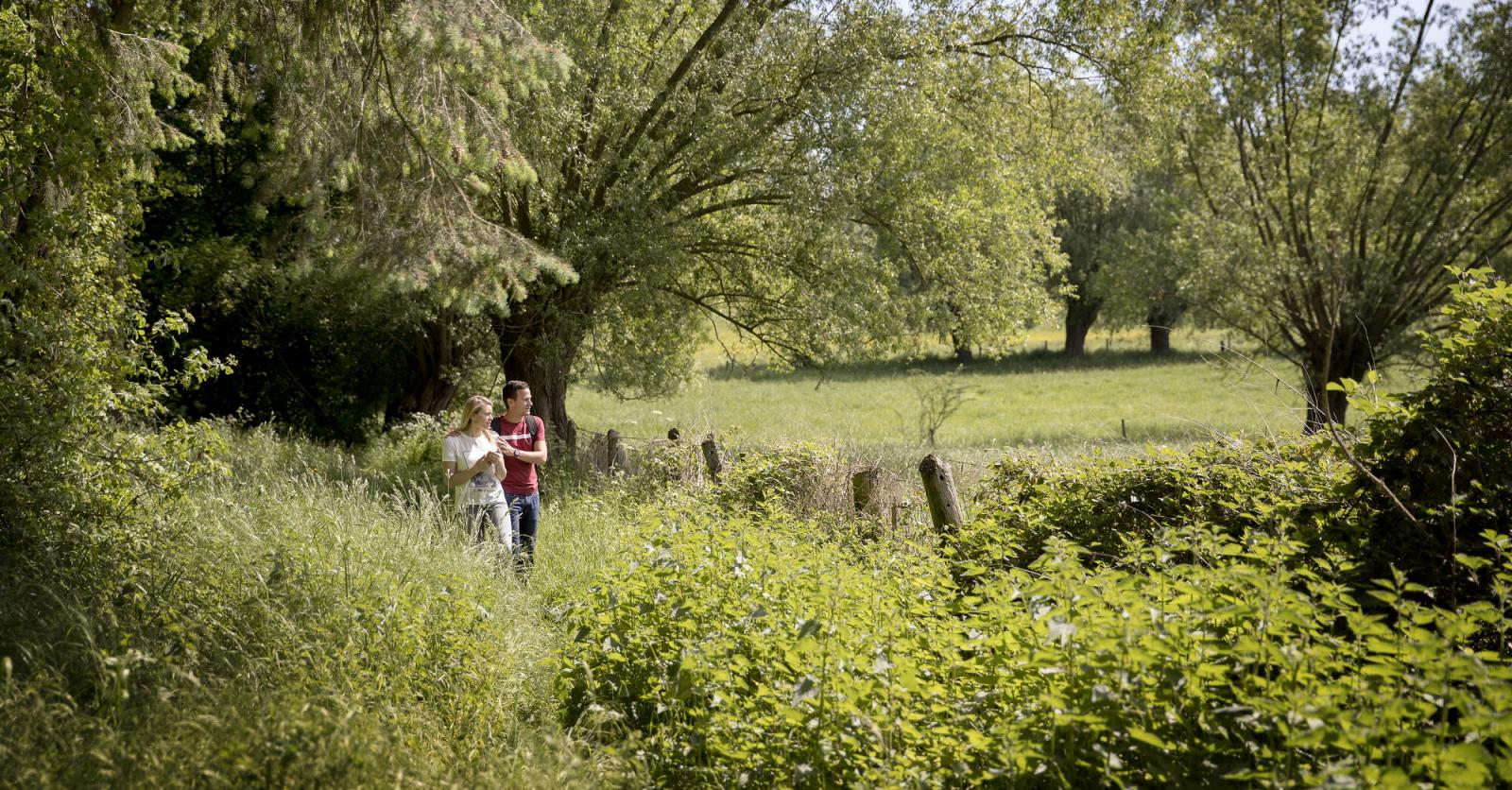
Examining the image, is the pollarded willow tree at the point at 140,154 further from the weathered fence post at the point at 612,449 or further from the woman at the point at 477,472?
the weathered fence post at the point at 612,449

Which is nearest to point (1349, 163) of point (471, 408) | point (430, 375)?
point (430, 375)

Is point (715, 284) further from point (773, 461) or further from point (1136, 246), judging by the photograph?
point (1136, 246)

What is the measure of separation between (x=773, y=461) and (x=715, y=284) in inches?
269

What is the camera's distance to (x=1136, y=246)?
938 inches

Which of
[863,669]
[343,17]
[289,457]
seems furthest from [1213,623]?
[289,457]

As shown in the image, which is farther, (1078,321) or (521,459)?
(1078,321)

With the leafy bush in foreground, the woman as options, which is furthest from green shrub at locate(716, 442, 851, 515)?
the leafy bush in foreground

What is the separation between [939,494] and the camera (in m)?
7.39

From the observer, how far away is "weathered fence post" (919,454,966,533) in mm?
7359

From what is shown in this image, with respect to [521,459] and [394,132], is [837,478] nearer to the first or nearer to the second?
[521,459]

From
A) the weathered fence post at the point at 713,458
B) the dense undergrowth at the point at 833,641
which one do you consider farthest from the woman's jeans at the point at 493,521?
the weathered fence post at the point at 713,458

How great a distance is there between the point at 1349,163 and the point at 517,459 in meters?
19.0

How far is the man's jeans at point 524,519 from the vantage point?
744 cm

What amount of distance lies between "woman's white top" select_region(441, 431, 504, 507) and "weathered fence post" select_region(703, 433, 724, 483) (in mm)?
2902
